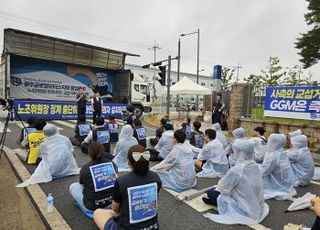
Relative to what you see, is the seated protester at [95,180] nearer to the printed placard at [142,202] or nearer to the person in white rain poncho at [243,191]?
the printed placard at [142,202]

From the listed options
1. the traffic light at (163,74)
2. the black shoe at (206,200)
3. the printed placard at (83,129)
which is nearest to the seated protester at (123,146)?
the printed placard at (83,129)

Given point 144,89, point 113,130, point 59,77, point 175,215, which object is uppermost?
point 59,77

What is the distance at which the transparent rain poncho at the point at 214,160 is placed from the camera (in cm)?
568

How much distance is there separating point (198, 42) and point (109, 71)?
11.9 m

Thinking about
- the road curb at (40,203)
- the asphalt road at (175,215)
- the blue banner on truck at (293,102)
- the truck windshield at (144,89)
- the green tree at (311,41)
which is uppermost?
the green tree at (311,41)

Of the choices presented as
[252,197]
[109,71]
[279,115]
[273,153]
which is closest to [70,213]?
[252,197]

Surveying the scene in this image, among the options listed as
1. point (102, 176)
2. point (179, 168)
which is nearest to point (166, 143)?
point (179, 168)

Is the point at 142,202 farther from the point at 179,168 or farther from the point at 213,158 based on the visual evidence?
the point at 213,158

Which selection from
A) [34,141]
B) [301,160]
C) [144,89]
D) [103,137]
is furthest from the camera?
[144,89]

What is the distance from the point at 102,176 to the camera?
3477 millimetres

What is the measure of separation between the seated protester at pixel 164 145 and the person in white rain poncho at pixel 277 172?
2.54m

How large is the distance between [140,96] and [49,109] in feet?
23.3

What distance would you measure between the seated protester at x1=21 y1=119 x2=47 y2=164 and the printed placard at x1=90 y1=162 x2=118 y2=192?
280cm

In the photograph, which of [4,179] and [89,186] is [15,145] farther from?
[89,186]
